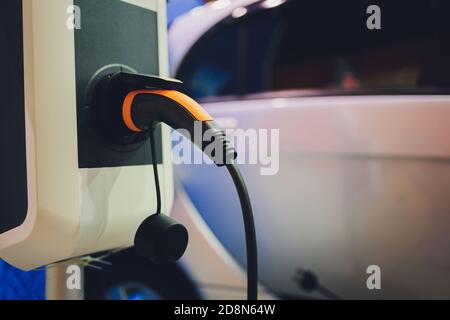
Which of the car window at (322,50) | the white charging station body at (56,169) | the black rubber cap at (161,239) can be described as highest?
the car window at (322,50)

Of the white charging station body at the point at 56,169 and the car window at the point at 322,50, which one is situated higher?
the car window at the point at 322,50

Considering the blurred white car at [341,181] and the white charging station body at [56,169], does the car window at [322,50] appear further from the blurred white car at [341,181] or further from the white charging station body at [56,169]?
the white charging station body at [56,169]

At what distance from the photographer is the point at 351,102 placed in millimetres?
901

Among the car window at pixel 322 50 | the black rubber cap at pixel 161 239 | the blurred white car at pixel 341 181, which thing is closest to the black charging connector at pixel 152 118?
the black rubber cap at pixel 161 239

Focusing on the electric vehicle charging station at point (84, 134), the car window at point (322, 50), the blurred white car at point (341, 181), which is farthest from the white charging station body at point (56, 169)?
the car window at point (322, 50)

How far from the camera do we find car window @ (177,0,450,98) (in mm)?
938

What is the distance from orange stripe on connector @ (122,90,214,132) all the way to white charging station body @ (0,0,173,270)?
0.05 meters

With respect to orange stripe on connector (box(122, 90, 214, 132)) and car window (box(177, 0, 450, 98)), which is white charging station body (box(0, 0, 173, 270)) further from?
car window (box(177, 0, 450, 98))

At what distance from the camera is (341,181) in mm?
896

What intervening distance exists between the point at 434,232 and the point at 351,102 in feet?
0.91

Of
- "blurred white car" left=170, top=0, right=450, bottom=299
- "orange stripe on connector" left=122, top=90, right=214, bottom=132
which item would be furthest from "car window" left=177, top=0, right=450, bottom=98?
"orange stripe on connector" left=122, top=90, right=214, bottom=132

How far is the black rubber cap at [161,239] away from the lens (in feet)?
1.59

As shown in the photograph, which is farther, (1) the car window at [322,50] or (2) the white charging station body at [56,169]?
(1) the car window at [322,50]
